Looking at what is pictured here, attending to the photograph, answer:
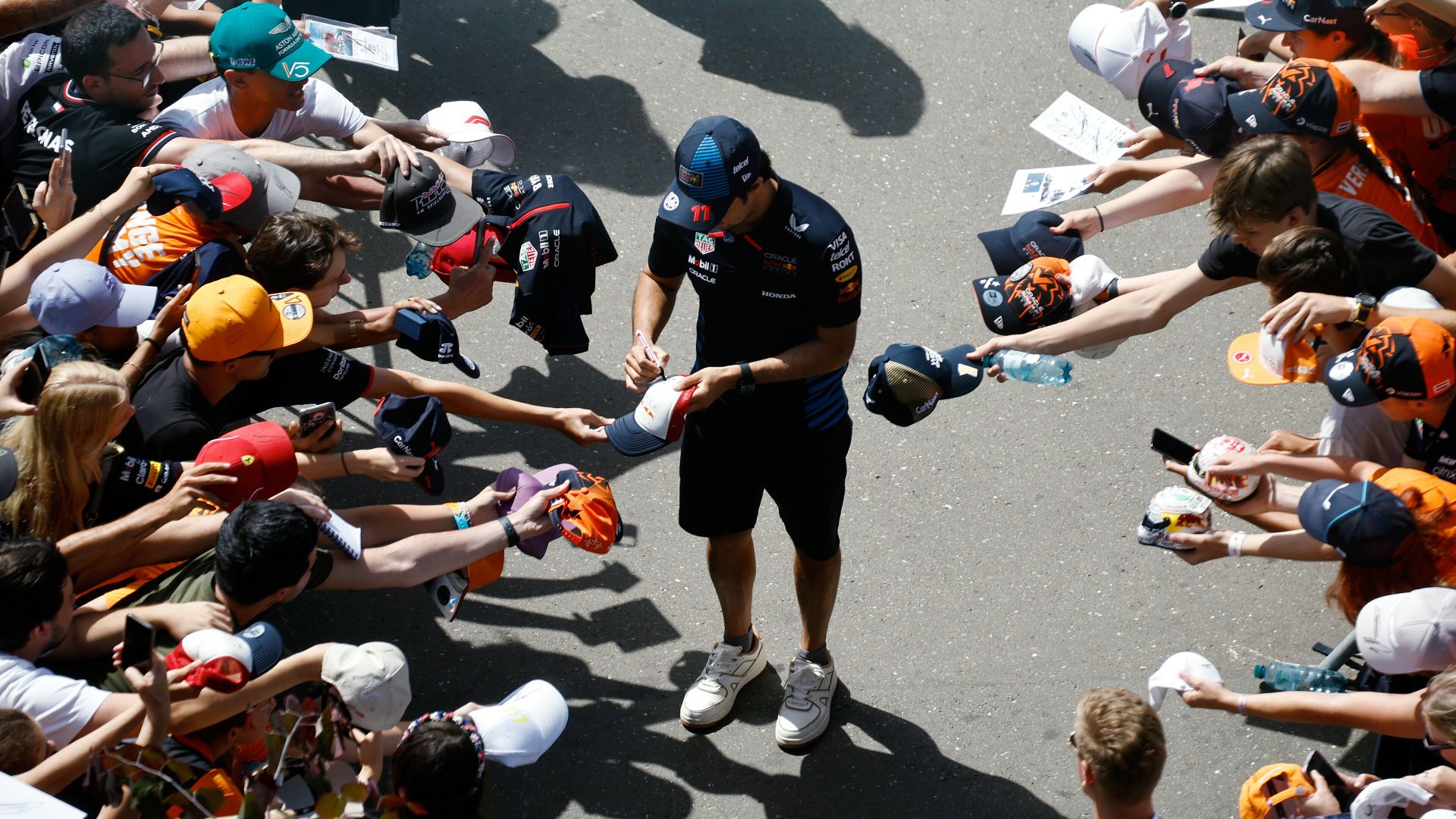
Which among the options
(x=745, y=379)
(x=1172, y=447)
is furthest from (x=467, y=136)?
(x=1172, y=447)

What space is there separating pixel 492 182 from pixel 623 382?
112 centimetres

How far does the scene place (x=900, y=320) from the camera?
619 cm

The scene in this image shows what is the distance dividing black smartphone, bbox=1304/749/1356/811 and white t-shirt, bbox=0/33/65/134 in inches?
226

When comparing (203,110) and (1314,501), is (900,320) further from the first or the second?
(203,110)

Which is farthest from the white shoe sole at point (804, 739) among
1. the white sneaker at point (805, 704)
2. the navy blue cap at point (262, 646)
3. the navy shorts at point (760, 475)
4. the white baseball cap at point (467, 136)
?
the white baseball cap at point (467, 136)

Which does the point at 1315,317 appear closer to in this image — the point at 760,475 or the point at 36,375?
the point at 760,475

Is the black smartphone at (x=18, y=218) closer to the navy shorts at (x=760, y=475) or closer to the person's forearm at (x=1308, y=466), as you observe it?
the navy shorts at (x=760, y=475)

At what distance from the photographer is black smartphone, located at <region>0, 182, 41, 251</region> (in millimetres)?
5336

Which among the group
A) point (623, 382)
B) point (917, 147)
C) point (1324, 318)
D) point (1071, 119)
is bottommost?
point (623, 382)

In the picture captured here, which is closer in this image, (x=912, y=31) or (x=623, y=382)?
(x=623, y=382)

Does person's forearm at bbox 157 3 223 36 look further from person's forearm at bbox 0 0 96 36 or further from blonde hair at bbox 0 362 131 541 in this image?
person's forearm at bbox 0 0 96 36

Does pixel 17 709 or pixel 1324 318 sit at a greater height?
pixel 1324 318

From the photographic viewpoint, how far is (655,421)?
4.15 m

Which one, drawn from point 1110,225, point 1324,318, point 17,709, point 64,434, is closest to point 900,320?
point 1110,225
